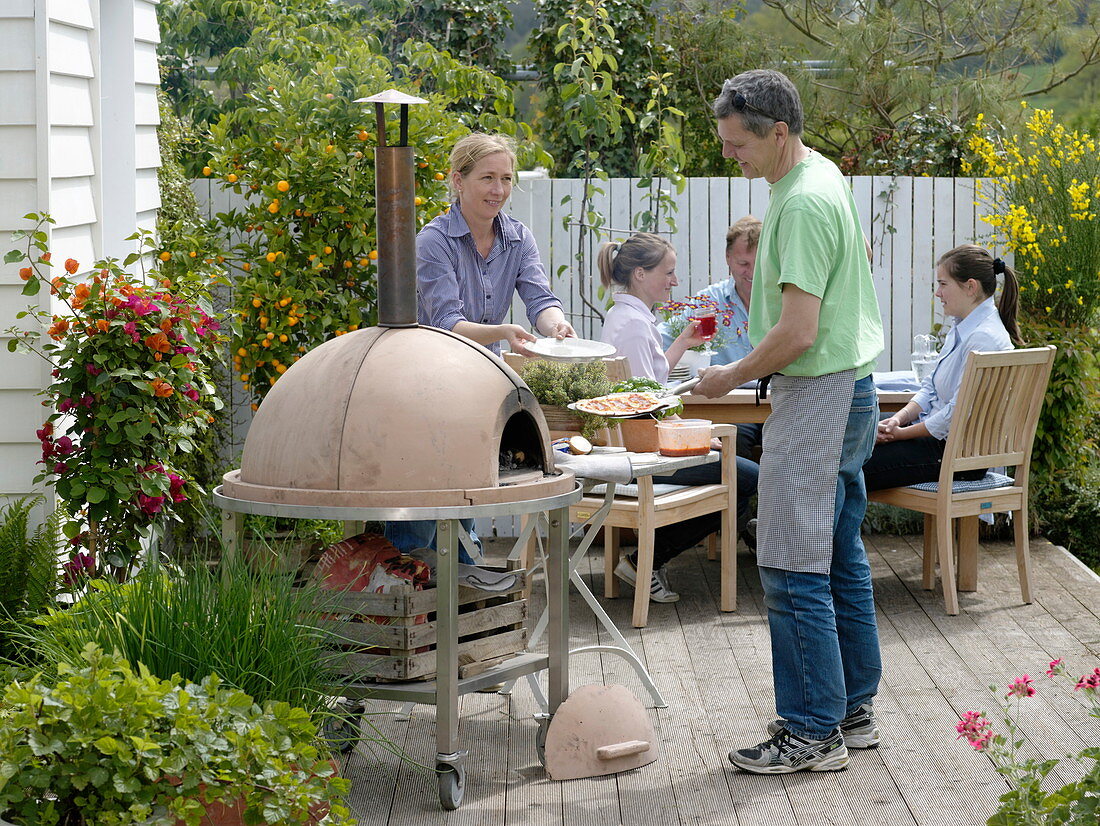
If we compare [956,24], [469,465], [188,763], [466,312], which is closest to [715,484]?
[466,312]

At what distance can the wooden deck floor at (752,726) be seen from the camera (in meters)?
3.49

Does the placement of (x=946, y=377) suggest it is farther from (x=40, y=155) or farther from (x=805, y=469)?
(x=40, y=155)

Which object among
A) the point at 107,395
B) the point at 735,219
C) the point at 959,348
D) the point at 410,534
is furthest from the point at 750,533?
the point at 107,395

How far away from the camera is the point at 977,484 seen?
18.4 ft

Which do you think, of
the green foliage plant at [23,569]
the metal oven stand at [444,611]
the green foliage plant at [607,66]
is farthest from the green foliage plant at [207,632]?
the green foliage plant at [607,66]

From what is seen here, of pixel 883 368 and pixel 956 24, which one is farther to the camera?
pixel 956 24

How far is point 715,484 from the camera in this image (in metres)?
5.76

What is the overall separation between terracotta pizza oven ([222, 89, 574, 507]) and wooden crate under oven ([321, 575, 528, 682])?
1.14 feet

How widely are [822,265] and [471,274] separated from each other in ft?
5.25

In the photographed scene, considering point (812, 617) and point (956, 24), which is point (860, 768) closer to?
point (812, 617)

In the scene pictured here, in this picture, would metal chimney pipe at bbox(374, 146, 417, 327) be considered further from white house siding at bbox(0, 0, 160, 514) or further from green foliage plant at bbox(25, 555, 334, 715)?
white house siding at bbox(0, 0, 160, 514)

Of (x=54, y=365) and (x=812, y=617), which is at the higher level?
(x=54, y=365)

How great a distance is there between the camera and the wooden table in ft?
19.2

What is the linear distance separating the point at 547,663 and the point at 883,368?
4.29 meters
